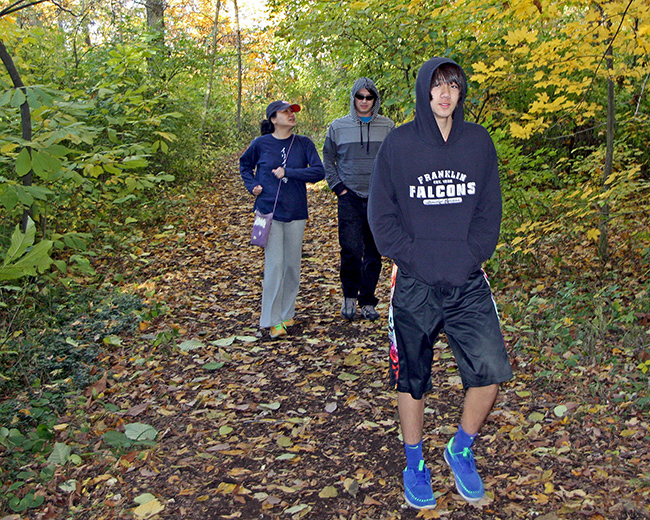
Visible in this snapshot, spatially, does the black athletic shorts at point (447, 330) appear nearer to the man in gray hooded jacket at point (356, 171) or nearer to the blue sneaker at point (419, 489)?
the blue sneaker at point (419, 489)


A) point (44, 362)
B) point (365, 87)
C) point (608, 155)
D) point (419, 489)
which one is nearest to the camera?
point (419, 489)

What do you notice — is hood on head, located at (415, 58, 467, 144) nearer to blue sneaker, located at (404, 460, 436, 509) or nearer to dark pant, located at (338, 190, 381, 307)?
blue sneaker, located at (404, 460, 436, 509)

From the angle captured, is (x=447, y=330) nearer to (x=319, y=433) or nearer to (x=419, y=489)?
(x=419, y=489)

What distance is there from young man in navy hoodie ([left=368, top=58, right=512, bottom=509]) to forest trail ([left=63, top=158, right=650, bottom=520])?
783 millimetres

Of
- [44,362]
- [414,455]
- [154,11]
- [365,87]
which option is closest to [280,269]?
[365,87]

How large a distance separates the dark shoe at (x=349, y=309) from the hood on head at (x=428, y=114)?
3522 mm

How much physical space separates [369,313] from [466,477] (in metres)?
3.10

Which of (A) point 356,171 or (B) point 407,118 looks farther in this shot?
(B) point 407,118

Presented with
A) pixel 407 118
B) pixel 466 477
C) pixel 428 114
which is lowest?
pixel 466 477

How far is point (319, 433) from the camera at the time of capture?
4.15 meters

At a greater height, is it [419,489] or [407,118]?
[407,118]

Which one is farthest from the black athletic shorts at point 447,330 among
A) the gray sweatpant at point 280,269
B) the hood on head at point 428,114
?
the gray sweatpant at point 280,269

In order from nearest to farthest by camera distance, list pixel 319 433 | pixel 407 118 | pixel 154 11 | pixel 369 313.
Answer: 1. pixel 319 433
2. pixel 369 313
3. pixel 407 118
4. pixel 154 11

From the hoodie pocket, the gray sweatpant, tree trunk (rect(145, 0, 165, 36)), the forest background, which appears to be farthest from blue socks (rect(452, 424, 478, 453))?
tree trunk (rect(145, 0, 165, 36))
